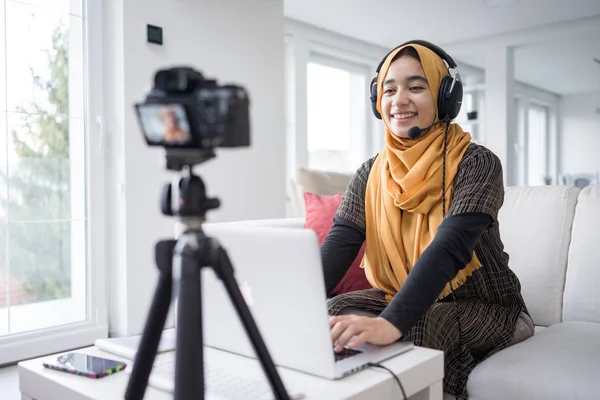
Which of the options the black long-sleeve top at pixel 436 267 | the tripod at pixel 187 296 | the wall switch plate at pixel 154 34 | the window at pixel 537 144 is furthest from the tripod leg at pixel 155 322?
the window at pixel 537 144

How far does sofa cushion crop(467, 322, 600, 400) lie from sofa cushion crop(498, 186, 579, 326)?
341mm

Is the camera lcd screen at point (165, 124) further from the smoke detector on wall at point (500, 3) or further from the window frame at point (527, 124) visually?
the window frame at point (527, 124)

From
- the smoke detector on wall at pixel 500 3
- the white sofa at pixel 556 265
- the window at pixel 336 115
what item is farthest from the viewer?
the window at pixel 336 115

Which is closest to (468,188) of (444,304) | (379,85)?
(444,304)

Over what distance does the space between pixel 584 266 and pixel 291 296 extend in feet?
3.76

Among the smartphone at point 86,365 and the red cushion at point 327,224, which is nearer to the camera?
the smartphone at point 86,365

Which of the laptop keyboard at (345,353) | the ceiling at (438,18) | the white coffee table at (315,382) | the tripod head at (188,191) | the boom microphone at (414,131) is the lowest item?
the white coffee table at (315,382)

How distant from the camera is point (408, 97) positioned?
1401mm

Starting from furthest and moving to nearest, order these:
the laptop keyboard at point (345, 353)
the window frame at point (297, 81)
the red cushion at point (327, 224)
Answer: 1. the window frame at point (297, 81)
2. the red cushion at point (327, 224)
3. the laptop keyboard at point (345, 353)

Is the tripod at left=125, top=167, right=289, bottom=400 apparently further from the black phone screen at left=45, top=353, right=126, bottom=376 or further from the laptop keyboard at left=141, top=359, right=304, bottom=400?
the black phone screen at left=45, top=353, right=126, bottom=376

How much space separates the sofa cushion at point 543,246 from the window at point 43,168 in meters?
2.19

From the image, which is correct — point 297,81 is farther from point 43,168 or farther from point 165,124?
point 165,124

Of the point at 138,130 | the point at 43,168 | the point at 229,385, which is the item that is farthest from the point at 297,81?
the point at 229,385

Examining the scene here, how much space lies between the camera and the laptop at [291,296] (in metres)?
0.80
